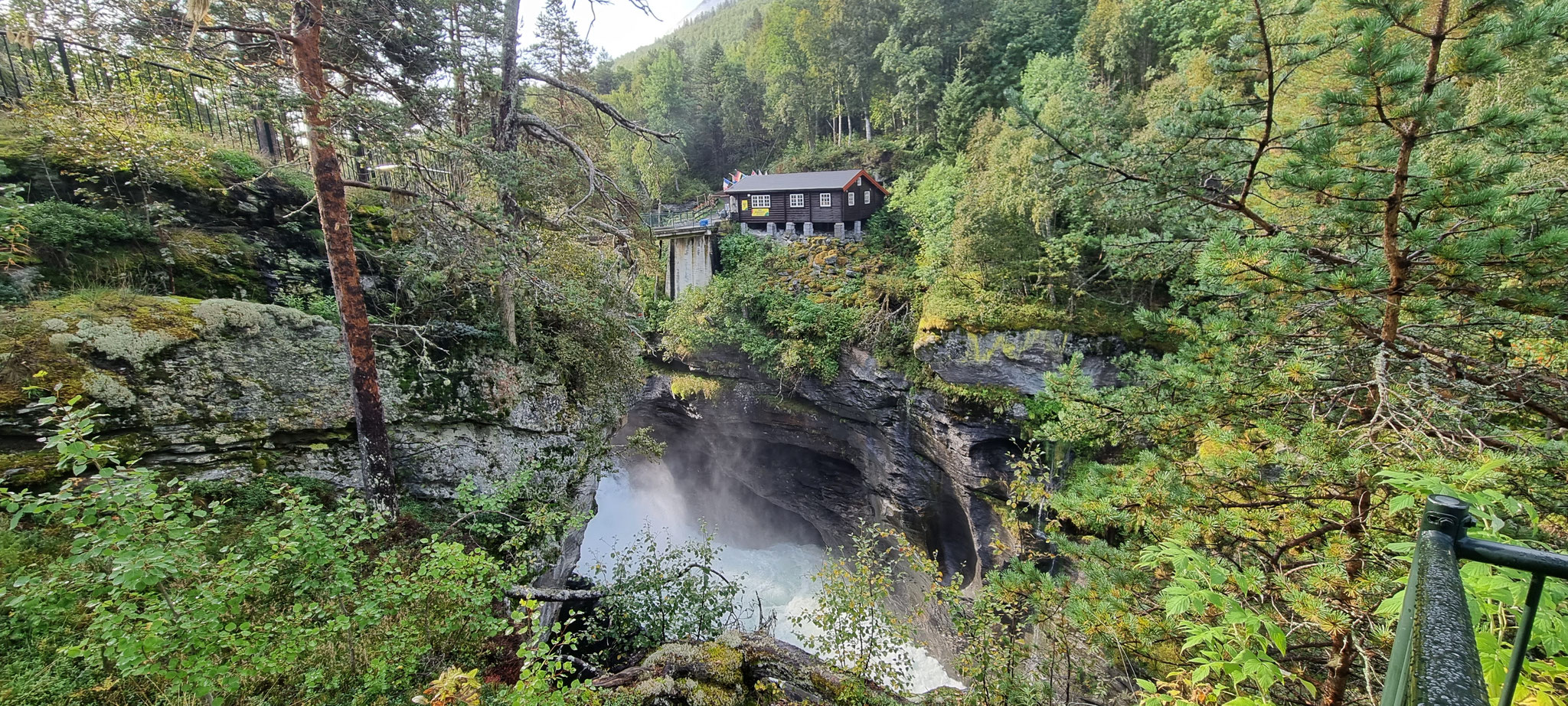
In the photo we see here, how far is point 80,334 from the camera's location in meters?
4.79

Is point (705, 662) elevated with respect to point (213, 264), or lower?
lower

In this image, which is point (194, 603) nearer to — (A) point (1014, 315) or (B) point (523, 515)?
(B) point (523, 515)

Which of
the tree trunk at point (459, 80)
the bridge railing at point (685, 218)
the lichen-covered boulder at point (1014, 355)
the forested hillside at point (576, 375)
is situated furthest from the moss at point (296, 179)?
the lichen-covered boulder at point (1014, 355)

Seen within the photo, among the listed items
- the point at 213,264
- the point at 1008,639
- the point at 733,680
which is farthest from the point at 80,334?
the point at 1008,639

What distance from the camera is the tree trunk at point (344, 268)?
16.1ft

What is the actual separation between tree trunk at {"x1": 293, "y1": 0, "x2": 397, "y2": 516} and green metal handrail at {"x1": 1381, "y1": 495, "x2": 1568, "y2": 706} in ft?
22.4

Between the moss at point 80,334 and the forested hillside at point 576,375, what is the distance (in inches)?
1.3

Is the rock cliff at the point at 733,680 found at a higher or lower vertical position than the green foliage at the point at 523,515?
lower

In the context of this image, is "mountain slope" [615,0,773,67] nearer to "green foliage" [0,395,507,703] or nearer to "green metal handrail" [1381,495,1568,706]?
"green foliage" [0,395,507,703]

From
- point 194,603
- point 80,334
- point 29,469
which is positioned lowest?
point 194,603

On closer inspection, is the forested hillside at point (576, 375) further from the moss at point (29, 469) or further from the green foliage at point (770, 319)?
the green foliage at point (770, 319)

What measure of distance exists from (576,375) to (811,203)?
1534 centimetres

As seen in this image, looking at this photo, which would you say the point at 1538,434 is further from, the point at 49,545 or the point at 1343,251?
the point at 49,545

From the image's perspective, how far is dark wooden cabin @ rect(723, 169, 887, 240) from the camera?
2170cm
